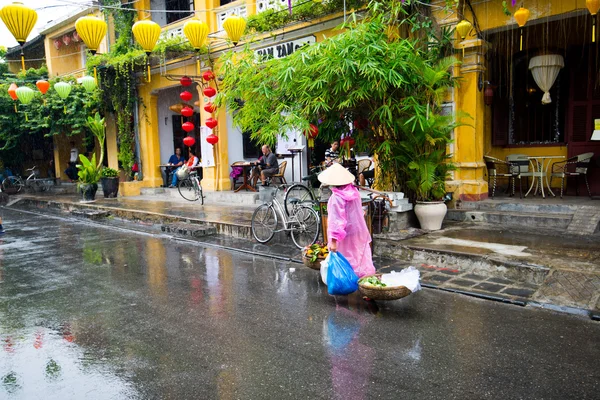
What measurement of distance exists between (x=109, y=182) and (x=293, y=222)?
11159 mm

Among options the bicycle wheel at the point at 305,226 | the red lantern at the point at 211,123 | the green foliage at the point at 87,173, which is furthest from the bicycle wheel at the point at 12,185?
the bicycle wheel at the point at 305,226

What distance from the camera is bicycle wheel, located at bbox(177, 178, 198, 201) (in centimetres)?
A: 1573

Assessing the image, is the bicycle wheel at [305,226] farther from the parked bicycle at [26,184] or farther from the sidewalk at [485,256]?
the parked bicycle at [26,184]

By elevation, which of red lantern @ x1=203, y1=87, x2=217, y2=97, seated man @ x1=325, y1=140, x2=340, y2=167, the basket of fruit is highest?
red lantern @ x1=203, y1=87, x2=217, y2=97

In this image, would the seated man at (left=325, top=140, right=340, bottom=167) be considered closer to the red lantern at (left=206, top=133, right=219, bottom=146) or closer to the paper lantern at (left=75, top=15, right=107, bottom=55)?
the paper lantern at (left=75, top=15, right=107, bottom=55)

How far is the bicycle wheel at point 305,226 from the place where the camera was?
8602 mm

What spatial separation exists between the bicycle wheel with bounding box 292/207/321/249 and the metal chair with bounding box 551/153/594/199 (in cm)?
540

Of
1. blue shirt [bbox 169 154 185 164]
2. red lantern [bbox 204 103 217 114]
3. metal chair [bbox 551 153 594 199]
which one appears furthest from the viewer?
blue shirt [bbox 169 154 185 164]

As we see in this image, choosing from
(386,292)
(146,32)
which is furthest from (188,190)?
(386,292)

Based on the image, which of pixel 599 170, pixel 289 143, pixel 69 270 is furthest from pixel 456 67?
pixel 69 270

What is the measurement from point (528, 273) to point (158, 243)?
7.26 meters

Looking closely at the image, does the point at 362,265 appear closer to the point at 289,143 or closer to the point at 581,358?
the point at 581,358

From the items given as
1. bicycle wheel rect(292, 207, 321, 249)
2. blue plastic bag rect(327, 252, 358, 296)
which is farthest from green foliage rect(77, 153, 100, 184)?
blue plastic bag rect(327, 252, 358, 296)

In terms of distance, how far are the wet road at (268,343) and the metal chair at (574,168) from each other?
588 centimetres
